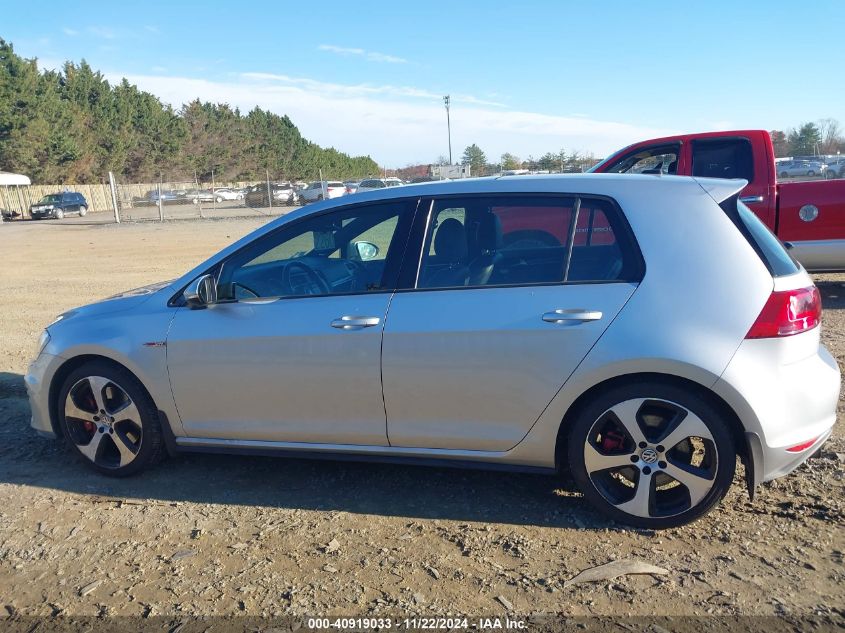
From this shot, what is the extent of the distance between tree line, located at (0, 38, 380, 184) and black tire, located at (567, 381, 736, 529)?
57.9 metres

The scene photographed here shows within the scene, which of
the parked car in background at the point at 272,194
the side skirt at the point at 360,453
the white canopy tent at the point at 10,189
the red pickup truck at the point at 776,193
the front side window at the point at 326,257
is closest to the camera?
the side skirt at the point at 360,453

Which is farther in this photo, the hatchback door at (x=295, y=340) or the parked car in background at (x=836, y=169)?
the parked car in background at (x=836, y=169)

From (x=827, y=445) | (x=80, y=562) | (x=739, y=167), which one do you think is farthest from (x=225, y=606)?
(x=739, y=167)

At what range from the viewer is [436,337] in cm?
363

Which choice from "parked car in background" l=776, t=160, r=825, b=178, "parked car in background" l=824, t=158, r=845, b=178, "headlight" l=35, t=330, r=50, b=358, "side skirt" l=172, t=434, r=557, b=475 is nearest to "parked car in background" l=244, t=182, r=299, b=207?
"parked car in background" l=776, t=160, r=825, b=178

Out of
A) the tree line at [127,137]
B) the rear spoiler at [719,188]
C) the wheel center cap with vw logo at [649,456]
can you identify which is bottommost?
the wheel center cap with vw logo at [649,456]

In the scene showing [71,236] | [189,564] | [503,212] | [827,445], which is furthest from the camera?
[71,236]

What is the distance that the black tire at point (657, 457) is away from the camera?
3355mm

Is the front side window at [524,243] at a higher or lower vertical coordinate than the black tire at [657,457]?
higher

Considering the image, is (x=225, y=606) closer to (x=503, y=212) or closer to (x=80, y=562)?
(x=80, y=562)

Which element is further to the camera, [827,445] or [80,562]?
[827,445]

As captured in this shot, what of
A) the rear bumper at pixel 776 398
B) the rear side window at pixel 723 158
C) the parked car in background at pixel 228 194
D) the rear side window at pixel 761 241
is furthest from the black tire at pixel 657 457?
the parked car in background at pixel 228 194

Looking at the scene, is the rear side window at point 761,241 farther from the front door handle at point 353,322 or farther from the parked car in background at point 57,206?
the parked car in background at point 57,206

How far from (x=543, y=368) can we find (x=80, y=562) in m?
2.43
